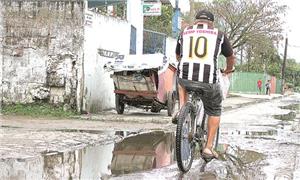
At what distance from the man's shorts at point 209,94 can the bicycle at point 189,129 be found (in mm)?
93

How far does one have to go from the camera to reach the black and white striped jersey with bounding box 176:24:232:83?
6.38 meters

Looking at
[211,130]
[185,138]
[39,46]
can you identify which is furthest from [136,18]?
[185,138]

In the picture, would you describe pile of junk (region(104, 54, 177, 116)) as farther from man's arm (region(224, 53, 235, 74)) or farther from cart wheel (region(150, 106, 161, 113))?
man's arm (region(224, 53, 235, 74))

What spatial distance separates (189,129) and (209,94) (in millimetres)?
508

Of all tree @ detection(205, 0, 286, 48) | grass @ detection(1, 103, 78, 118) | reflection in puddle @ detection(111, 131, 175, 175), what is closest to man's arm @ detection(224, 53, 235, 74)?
reflection in puddle @ detection(111, 131, 175, 175)

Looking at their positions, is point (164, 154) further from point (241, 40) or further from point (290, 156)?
point (241, 40)

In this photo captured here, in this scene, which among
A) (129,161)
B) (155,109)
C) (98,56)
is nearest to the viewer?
(129,161)

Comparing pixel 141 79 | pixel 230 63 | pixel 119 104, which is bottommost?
pixel 119 104

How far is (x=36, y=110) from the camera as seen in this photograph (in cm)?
1404

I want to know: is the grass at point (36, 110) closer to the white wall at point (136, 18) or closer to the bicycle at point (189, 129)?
the white wall at point (136, 18)

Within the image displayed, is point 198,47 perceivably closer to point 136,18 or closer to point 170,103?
point 170,103

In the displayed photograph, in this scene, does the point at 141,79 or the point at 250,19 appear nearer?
the point at 141,79

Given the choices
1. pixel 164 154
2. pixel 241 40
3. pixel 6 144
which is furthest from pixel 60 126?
pixel 241 40

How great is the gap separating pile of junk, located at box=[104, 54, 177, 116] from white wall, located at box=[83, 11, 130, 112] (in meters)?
0.78
